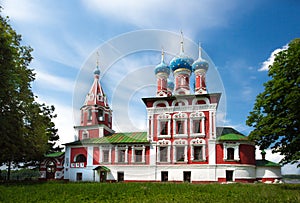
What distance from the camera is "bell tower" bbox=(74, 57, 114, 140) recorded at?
34.5 meters

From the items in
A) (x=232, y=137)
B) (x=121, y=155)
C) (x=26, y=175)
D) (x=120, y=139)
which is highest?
(x=232, y=137)

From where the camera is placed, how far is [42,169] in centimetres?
3500

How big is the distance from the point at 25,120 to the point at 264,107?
56.7ft

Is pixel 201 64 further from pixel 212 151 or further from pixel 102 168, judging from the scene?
pixel 102 168

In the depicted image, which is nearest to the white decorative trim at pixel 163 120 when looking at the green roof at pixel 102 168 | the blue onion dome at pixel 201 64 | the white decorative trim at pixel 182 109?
the white decorative trim at pixel 182 109

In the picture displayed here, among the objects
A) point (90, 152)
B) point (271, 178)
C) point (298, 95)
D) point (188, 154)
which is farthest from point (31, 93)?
point (271, 178)

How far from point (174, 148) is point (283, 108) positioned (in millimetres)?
14068

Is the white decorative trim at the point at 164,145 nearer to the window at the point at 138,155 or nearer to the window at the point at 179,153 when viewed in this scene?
the window at the point at 179,153

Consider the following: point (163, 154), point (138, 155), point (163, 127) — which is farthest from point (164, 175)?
point (163, 127)

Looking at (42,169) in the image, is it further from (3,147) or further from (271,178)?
(271,178)

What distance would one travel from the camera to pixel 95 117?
34.9m

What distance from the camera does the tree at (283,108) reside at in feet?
54.3

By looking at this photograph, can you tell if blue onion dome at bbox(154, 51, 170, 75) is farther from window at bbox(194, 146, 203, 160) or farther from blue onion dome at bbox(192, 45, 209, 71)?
window at bbox(194, 146, 203, 160)

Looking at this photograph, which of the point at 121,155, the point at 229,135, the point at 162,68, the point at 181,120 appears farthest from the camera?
the point at 162,68
